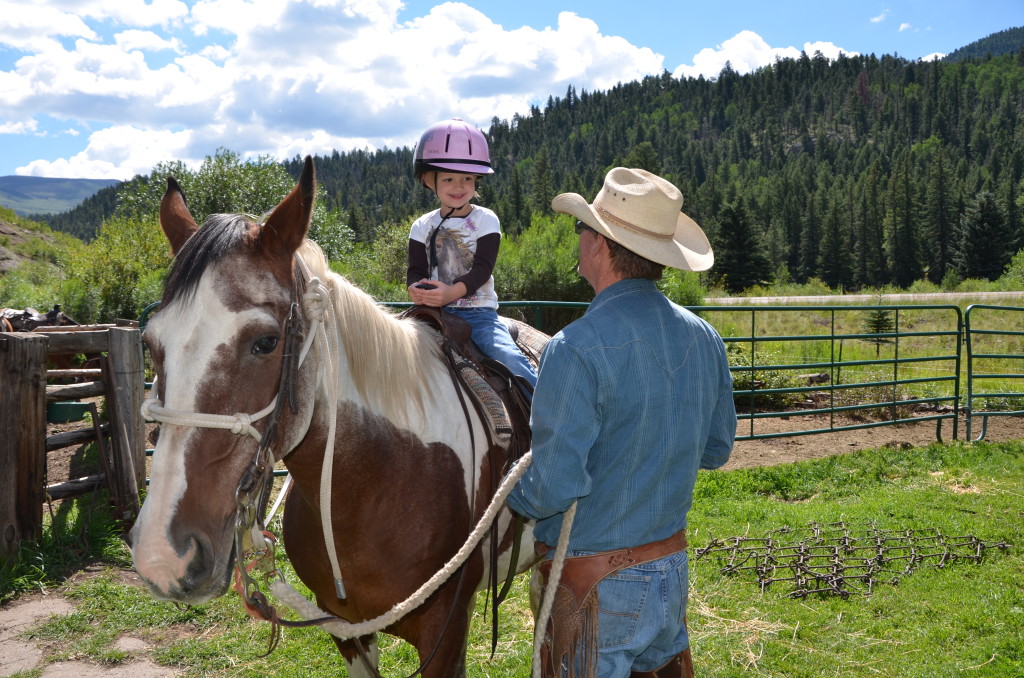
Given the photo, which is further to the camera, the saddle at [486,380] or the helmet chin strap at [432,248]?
the helmet chin strap at [432,248]

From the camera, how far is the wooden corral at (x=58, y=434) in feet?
15.2

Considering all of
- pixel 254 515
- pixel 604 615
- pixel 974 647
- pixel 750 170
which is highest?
pixel 750 170

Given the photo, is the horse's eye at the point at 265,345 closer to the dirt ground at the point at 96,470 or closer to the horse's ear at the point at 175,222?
the horse's ear at the point at 175,222

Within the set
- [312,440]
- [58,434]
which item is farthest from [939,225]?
[312,440]

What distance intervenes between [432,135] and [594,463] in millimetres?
1589

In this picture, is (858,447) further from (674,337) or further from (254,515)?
(254,515)

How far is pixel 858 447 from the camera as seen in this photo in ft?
25.9

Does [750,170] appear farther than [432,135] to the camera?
Yes

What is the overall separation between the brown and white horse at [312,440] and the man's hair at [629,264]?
0.74m

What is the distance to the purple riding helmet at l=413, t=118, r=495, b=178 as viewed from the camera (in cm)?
258

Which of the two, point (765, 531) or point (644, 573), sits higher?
point (644, 573)

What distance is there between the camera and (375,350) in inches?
76.3

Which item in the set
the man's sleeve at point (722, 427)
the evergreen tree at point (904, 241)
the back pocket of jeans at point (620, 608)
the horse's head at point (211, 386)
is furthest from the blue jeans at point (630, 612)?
the evergreen tree at point (904, 241)

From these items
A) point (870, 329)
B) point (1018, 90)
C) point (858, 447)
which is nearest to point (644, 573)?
point (858, 447)
